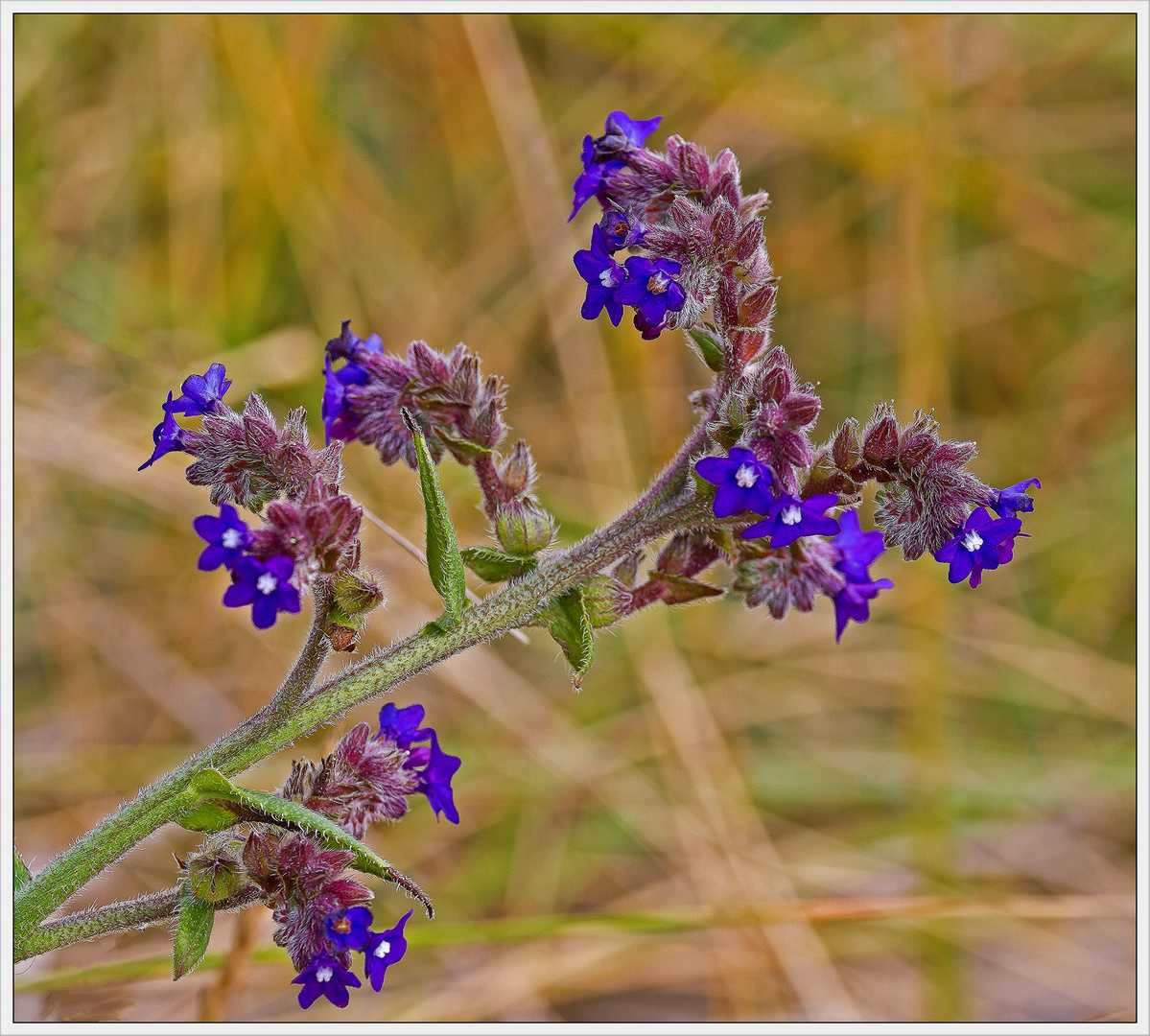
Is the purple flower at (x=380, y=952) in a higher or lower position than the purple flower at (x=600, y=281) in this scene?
lower

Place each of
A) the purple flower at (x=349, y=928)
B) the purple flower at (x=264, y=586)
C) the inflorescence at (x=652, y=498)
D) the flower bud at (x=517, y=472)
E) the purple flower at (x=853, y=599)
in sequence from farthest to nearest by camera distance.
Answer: the flower bud at (x=517, y=472), the purple flower at (x=853, y=599), the purple flower at (x=349, y=928), the inflorescence at (x=652, y=498), the purple flower at (x=264, y=586)

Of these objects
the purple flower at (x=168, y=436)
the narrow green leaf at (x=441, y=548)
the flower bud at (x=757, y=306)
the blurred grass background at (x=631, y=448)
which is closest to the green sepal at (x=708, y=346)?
the flower bud at (x=757, y=306)

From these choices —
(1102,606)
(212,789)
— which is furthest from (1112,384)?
(212,789)

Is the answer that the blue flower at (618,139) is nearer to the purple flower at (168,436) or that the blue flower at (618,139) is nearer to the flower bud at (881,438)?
the flower bud at (881,438)

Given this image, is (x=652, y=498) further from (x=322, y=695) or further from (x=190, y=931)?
(x=190, y=931)

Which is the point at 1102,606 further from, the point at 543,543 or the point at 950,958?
A: the point at 543,543

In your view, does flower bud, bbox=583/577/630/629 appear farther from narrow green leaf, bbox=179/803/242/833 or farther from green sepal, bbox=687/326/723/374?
narrow green leaf, bbox=179/803/242/833

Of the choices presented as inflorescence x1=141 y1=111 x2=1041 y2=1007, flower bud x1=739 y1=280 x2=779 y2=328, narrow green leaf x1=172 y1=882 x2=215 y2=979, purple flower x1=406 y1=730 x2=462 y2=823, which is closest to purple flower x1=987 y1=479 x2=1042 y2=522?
inflorescence x1=141 y1=111 x2=1041 y2=1007
